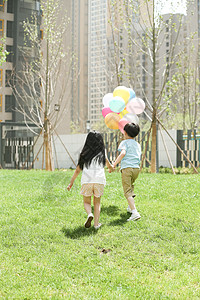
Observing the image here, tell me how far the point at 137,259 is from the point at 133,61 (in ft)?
38.4

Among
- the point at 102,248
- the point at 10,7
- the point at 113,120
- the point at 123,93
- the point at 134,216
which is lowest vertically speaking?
the point at 102,248

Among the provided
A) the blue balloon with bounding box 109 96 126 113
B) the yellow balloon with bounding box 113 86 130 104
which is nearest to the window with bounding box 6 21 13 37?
the yellow balloon with bounding box 113 86 130 104

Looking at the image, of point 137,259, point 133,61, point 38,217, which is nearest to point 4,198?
point 38,217

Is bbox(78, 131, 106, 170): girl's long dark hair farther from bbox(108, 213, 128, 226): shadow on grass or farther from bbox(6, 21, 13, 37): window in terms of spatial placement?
bbox(6, 21, 13, 37): window

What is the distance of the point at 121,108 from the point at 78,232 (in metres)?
2.99

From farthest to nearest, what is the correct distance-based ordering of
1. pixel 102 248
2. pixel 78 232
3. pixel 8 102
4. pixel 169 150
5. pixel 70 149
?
pixel 8 102, pixel 70 149, pixel 169 150, pixel 78 232, pixel 102 248

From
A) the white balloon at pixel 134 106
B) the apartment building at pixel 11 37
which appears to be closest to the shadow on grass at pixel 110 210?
the white balloon at pixel 134 106

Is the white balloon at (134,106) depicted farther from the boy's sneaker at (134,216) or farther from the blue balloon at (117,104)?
the boy's sneaker at (134,216)

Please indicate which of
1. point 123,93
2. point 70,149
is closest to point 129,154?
point 123,93

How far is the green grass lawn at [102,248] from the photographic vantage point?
10.8ft

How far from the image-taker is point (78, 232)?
16.1 feet

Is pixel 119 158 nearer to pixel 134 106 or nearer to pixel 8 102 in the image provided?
pixel 134 106

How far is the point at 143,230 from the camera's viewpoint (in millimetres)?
4898

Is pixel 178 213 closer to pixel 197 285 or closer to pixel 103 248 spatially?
pixel 103 248
